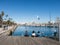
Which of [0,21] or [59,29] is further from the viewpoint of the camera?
[0,21]

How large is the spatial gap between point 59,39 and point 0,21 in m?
94.7

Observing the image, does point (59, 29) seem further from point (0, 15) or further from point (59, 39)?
point (0, 15)

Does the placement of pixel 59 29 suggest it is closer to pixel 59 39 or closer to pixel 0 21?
pixel 59 39

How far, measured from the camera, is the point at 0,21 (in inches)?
4572

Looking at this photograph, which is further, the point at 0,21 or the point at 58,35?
the point at 0,21

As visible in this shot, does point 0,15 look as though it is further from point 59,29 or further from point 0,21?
point 59,29

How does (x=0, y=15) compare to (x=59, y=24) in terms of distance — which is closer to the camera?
(x=59, y=24)

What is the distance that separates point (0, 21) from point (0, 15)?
5.08 meters

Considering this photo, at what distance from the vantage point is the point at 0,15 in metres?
115

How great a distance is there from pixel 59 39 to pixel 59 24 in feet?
9.24

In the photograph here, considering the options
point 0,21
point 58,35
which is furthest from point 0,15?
point 58,35

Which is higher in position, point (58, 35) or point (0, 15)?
point (0, 15)

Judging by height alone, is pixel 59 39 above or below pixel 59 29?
below

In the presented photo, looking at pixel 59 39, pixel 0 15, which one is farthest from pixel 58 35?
pixel 0 15
